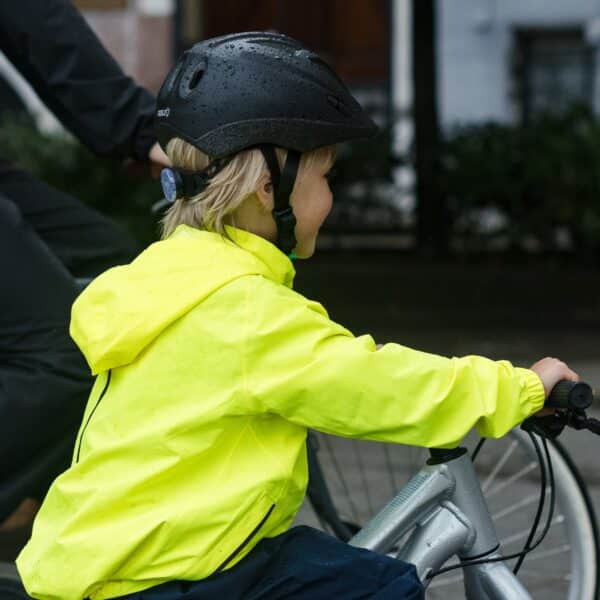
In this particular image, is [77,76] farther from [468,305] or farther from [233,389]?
[468,305]

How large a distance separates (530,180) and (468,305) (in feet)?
5.16

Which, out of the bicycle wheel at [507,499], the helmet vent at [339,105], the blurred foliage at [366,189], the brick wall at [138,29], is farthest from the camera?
the brick wall at [138,29]

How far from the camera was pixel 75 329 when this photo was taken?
2408 millimetres

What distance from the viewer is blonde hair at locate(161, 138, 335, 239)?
238 cm

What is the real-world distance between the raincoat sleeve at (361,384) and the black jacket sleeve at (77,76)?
1257 millimetres

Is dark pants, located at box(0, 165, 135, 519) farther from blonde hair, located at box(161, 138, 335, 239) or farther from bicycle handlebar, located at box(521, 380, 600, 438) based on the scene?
bicycle handlebar, located at box(521, 380, 600, 438)

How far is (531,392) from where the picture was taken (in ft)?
7.69

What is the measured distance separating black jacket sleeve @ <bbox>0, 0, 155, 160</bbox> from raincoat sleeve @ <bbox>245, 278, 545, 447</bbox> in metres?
1.26

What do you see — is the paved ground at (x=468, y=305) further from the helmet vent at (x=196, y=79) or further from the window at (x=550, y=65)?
the window at (x=550, y=65)

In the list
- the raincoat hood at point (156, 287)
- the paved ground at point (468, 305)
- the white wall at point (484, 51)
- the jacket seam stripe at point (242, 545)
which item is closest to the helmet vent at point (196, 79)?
the raincoat hood at point (156, 287)

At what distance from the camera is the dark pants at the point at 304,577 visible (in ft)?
7.61

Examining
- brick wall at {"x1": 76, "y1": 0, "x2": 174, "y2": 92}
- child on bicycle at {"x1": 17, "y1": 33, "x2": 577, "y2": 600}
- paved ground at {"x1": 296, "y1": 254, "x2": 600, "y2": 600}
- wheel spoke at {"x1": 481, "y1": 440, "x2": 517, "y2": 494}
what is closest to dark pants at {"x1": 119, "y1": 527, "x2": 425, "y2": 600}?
child on bicycle at {"x1": 17, "y1": 33, "x2": 577, "y2": 600}

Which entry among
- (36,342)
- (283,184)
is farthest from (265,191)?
(36,342)

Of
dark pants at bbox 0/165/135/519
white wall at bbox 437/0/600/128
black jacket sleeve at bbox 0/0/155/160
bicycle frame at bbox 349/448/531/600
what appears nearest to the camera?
bicycle frame at bbox 349/448/531/600
